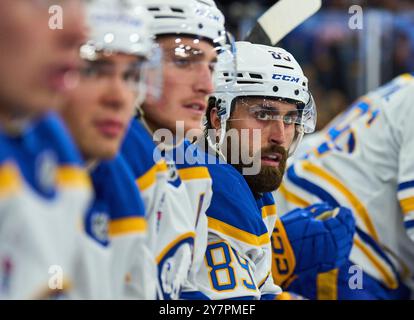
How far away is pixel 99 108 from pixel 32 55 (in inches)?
8.2

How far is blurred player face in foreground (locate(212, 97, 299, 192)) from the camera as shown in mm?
2412

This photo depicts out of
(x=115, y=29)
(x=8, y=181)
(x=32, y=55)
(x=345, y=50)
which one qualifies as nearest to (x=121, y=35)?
(x=115, y=29)

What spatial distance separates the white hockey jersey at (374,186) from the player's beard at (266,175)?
3.49 feet

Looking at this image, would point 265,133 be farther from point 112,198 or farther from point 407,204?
point 407,204

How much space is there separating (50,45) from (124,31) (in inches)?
10.2

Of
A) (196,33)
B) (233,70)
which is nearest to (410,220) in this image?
(233,70)

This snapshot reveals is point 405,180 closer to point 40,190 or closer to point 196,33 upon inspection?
point 196,33

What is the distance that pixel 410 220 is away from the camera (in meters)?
3.38

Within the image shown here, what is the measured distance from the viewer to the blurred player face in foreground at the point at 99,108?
147 centimetres

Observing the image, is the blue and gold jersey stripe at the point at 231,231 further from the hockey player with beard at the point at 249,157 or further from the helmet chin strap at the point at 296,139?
the helmet chin strap at the point at 296,139

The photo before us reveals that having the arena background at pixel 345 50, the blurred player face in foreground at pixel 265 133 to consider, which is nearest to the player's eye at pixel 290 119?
the blurred player face in foreground at pixel 265 133

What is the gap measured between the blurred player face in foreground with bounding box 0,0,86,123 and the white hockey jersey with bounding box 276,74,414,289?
2.25 meters

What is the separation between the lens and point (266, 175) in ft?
7.97

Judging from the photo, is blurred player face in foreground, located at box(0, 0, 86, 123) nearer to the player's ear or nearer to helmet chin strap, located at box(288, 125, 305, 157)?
the player's ear
